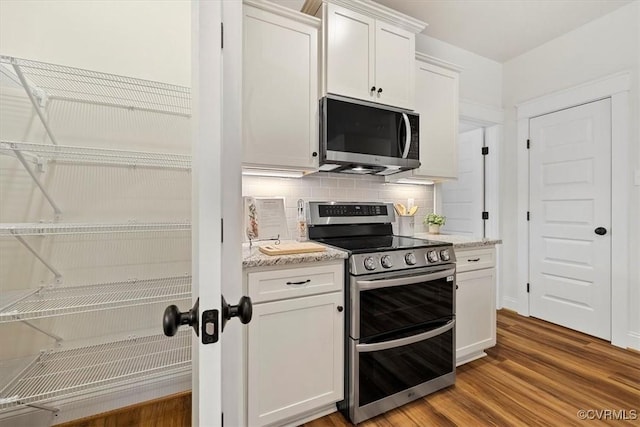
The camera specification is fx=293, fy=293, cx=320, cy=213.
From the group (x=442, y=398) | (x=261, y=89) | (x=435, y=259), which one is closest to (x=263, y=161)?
(x=261, y=89)

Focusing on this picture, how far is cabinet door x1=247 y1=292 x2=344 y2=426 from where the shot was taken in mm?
1429

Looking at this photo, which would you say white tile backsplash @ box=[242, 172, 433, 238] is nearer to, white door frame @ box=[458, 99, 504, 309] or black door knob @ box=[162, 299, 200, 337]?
white door frame @ box=[458, 99, 504, 309]

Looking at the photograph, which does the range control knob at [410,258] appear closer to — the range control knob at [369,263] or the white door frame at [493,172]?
the range control knob at [369,263]

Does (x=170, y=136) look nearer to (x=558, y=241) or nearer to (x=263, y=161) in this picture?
(x=263, y=161)

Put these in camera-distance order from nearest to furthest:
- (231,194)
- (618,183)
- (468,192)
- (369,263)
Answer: (231,194), (369,263), (618,183), (468,192)

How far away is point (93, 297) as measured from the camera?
151 cm

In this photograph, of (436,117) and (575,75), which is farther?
(575,75)

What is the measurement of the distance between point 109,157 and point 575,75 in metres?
3.89

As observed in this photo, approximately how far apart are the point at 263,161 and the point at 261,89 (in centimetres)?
42

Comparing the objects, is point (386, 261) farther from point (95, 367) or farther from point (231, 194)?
point (95, 367)

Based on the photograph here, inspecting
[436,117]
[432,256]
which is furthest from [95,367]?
[436,117]

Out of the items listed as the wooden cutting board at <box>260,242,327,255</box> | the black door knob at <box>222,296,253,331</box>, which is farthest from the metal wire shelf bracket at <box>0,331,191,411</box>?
the black door knob at <box>222,296,253,331</box>

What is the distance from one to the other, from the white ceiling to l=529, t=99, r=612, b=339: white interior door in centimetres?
76

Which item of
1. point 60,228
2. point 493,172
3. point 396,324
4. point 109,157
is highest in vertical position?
point 493,172
